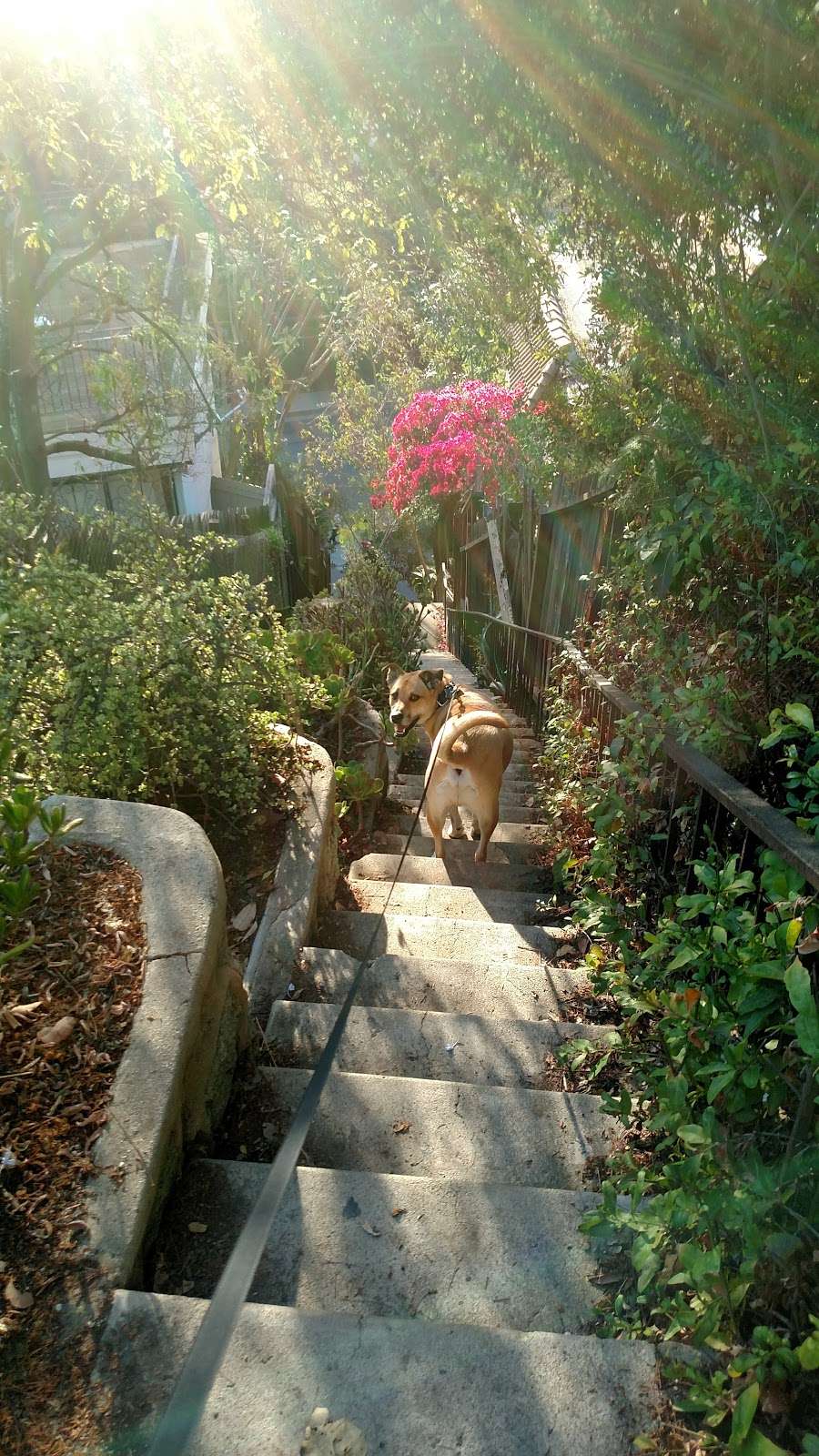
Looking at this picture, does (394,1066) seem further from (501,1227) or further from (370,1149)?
(501,1227)

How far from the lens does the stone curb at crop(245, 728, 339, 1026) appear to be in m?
3.18

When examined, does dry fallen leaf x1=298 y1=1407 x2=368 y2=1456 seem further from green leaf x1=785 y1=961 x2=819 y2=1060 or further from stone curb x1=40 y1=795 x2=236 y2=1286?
green leaf x1=785 y1=961 x2=819 y2=1060

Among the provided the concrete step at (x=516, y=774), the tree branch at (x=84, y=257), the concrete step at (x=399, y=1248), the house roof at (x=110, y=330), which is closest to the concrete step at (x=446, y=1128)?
the concrete step at (x=399, y=1248)

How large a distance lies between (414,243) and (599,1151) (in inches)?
175

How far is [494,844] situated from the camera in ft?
19.1

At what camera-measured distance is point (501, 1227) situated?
1.93 m

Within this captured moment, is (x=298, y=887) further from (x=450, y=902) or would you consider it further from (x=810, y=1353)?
(x=810, y=1353)

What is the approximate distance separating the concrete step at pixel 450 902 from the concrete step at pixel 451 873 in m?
0.21

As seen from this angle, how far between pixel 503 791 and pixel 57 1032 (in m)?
5.76

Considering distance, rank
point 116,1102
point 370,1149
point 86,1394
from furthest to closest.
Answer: point 370,1149, point 116,1102, point 86,1394

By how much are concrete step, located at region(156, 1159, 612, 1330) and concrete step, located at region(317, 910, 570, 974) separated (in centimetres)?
164

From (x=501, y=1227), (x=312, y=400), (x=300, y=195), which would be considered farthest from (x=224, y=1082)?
(x=312, y=400)

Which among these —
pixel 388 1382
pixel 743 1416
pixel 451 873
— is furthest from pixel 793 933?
pixel 451 873

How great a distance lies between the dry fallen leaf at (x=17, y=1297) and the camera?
5.05 feet
